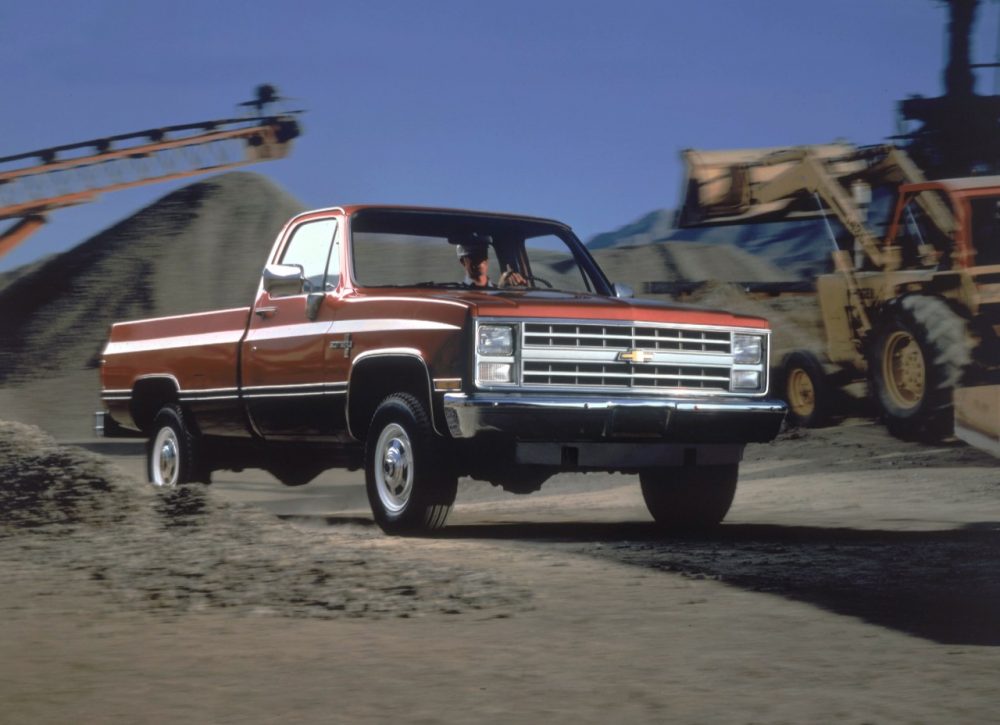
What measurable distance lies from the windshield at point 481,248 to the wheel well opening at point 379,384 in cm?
64

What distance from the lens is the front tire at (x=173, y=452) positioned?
1163 centimetres

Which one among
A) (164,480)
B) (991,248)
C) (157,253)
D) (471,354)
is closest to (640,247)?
(157,253)

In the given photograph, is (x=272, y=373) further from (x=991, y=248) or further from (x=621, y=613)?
(x=991, y=248)

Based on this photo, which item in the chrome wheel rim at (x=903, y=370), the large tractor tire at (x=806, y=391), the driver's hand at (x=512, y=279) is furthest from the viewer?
the large tractor tire at (x=806, y=391)

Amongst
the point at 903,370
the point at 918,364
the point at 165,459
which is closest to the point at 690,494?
the point at 165,459

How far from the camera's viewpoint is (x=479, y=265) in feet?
33.6

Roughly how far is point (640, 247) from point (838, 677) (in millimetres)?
43326

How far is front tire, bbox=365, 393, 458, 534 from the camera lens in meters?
9.01

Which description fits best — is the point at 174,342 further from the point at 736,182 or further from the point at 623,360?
the point at 736,182

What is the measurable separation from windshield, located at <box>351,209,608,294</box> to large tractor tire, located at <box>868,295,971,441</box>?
5301 mm

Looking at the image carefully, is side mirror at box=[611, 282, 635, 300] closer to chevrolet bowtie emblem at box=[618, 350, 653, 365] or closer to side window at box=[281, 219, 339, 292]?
chevrolet bowtie emblem at box=[618, 350, 653, 365]

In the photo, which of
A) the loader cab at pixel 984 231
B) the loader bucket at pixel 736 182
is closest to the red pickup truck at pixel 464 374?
the loader cab at pixel 984 231

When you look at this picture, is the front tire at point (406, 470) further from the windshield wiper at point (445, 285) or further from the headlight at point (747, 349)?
the headlight at point (747, 349)

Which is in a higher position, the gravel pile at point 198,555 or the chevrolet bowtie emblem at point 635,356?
the chevrolet bowtie emblem at point 635,356
